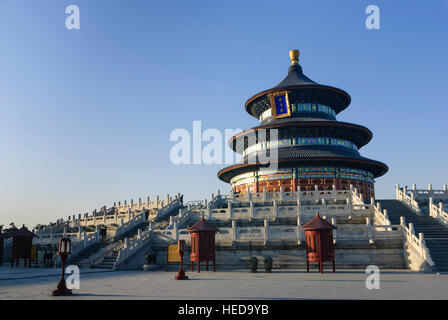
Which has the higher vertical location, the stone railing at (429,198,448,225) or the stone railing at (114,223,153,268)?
the stone railing at (429,198,448,225)

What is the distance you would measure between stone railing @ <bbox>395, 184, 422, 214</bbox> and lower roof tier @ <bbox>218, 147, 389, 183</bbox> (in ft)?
26.5

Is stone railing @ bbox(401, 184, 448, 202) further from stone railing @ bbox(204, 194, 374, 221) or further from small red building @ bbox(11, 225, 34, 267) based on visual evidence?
small red building @ bbox(11, 225, 34, 267)

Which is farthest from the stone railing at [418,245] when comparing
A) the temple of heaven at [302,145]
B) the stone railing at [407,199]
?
the temple of heaven at [302,145]

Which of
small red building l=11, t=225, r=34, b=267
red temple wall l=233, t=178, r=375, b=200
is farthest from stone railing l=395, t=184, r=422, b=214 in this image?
small red building l=11, t=225, r=34, b=267

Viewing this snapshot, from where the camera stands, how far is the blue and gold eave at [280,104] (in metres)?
45.1

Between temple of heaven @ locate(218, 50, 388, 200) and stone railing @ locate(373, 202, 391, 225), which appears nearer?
stone railing @ locate(373, 202, 391, 225)

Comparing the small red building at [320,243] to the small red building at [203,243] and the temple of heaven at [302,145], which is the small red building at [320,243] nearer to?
the small red building at [203,243]

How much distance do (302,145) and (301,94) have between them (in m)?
7.57

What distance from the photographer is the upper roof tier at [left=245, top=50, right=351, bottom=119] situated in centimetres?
4581

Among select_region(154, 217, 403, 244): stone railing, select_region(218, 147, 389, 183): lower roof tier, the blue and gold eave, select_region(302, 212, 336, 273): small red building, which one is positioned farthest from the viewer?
the blue and gold eave

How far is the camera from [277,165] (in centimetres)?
4075

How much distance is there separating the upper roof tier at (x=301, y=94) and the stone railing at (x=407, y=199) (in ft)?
59.3

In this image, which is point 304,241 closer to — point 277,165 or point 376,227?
point 376,227

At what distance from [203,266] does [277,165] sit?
68.6 ft
